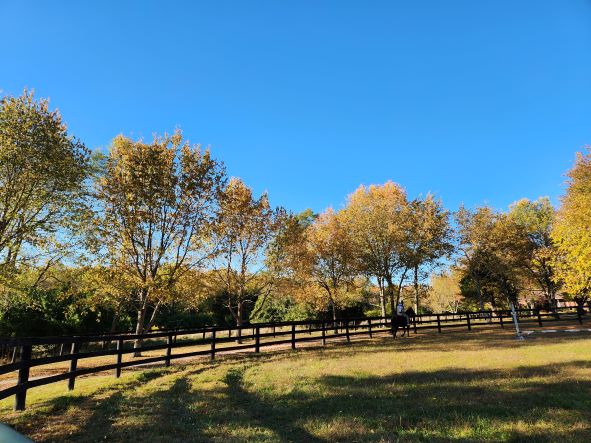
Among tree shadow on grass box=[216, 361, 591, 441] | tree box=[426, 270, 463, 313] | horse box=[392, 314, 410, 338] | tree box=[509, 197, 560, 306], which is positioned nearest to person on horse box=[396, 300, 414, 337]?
horse box=[392, 314, 410, 338]

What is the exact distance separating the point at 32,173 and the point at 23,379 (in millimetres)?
13374

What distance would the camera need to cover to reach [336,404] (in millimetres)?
7211

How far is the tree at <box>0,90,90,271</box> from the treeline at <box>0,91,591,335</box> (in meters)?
0.06

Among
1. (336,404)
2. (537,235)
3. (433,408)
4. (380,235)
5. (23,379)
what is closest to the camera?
(433,408)

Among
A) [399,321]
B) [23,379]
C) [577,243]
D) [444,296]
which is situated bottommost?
[23,379]

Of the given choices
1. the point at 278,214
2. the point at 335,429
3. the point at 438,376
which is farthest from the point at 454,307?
the point at 335,429

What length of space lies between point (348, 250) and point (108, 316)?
19.5 meters

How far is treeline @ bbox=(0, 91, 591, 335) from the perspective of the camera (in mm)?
18312

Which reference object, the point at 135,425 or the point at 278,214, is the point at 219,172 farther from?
the point at 135,425

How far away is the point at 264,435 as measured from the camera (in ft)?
18.3

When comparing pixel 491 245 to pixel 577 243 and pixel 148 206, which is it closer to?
pixel 577 243

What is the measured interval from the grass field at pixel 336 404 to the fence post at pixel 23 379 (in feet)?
0.88

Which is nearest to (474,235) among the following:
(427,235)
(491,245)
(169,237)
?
(491,245)

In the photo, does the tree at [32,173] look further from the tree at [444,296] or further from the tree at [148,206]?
the tree at [444,296]
